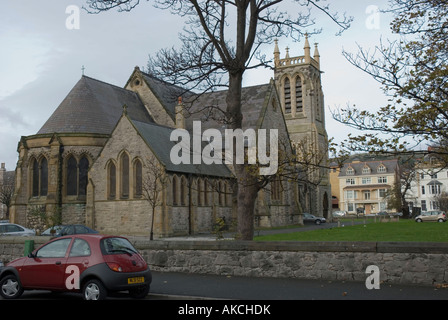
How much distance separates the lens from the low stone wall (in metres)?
11.0

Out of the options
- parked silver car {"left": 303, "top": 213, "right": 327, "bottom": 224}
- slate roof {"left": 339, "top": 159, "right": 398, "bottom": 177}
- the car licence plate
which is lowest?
parked silver car {"left": 303, "top": 213, "right": 327, "bottom": 224}

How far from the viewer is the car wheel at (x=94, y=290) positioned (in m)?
9.59

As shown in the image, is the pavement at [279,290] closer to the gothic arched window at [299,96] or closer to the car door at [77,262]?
the car door at [77,262]

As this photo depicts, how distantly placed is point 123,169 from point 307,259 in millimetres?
21953

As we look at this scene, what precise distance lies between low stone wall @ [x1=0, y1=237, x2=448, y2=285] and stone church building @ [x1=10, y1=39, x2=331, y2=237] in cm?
1193

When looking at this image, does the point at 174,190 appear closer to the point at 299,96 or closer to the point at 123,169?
the point at 123,169

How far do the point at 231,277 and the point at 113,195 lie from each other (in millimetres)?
21135

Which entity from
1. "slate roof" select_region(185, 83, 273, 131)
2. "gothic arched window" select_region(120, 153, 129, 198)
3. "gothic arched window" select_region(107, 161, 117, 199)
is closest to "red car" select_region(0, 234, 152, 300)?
"gothic arched window" select_region(120, 153, 129, 198)

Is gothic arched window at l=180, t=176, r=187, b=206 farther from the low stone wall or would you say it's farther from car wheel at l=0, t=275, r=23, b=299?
car wheel at l=0, t=275, r=23, b=299

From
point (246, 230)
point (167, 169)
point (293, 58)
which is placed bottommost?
point (246, 230)

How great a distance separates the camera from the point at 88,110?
36.6 metres

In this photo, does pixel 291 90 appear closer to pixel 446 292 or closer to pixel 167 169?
pixel 167 169
